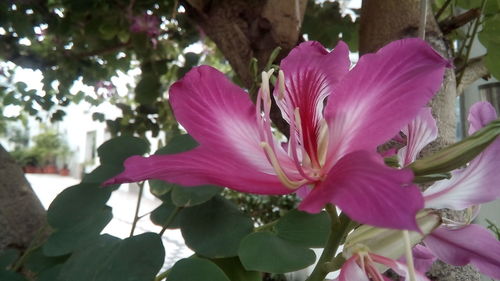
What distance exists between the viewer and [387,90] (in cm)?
16

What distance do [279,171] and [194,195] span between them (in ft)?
0.50

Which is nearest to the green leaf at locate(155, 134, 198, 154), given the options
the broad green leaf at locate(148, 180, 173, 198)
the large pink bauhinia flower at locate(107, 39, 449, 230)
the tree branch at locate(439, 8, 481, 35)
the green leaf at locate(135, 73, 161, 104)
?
the broad green leaf at locate(148, 180, 173, 198)

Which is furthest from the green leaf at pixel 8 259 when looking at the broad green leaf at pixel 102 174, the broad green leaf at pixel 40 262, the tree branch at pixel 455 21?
the tree branch at pixel 455 21

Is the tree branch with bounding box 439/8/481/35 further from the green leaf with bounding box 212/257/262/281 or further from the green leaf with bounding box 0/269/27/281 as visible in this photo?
the green leaf with bounding box 0/269/27/281

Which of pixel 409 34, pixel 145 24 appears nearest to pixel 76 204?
pixel 409 34

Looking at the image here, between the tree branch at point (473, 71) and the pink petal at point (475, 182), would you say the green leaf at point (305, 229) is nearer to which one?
the pink petal at point (475, 182)

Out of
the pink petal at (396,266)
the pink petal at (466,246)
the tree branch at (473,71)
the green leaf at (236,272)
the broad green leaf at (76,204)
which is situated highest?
the tree branch at (473,71)

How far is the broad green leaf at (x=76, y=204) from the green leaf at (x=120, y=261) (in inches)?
2.8

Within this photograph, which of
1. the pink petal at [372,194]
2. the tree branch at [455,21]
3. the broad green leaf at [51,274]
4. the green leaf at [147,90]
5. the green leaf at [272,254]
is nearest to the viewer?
the pink petal at [372,194]

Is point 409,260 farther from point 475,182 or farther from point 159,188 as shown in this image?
point 159,188

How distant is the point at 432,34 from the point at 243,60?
226 mm

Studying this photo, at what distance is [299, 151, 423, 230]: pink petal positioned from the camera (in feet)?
0.38

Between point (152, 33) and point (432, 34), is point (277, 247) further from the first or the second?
point (152, 33)

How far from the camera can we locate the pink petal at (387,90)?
154 millimetres
